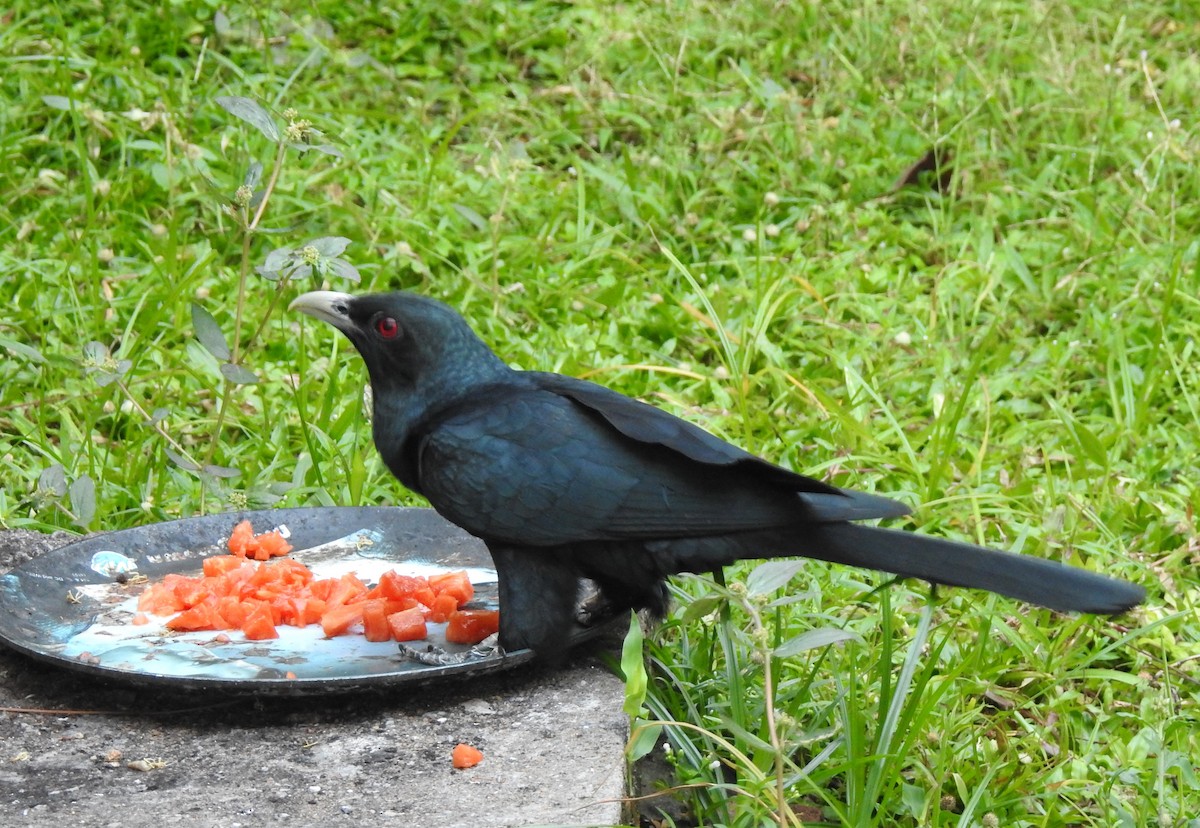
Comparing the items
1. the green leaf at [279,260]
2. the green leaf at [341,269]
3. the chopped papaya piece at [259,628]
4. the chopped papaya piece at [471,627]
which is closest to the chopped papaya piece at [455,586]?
the chopped papaya piece at [471,627]

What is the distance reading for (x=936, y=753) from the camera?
3.47 metres

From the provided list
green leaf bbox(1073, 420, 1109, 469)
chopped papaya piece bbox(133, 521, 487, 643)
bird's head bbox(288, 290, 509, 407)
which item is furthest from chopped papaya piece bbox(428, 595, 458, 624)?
green leaf bbox(1073, 420, 1109, 469)

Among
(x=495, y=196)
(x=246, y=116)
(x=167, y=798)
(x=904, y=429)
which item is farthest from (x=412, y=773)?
(x=495, y=196)

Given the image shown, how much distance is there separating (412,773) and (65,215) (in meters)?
4.18

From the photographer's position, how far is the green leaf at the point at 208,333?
3.96 m

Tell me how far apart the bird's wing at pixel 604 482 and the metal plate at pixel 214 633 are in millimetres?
298

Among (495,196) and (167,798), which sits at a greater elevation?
(495,196)

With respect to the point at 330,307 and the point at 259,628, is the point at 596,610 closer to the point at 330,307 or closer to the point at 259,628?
the point at 259,628

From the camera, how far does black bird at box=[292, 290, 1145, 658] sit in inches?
125

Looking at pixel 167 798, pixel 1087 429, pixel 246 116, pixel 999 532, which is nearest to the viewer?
pixel 167 798

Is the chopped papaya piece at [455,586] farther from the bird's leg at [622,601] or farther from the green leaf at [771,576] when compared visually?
the green leaf at [771,576]

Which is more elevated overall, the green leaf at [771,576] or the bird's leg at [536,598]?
the green leaf at [771,576]

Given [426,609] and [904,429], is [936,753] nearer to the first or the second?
[426,609]

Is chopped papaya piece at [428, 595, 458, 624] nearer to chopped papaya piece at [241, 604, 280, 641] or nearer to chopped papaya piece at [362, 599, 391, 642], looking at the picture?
chopped papaya piece at [362, 599, 391, 642]
